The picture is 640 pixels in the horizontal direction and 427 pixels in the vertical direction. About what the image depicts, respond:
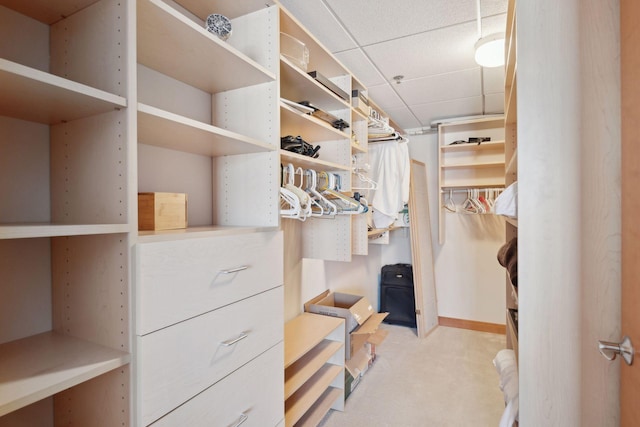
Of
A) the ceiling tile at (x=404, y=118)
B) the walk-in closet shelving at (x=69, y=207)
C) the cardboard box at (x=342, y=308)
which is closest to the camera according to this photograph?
the walk-in closet shelving at (x=69, y=207)

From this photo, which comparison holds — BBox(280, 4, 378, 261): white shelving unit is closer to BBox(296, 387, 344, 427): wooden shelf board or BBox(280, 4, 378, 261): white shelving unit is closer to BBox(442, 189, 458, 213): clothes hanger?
BBox(296, 387, 344, 427): wooden shelf board

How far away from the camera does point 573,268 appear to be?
40.3 inches

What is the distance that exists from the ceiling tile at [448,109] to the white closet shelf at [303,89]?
145 cm

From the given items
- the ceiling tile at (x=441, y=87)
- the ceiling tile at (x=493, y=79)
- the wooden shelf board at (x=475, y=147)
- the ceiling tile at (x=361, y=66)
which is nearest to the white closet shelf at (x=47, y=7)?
the ceiling tile at (x=361, y=66)

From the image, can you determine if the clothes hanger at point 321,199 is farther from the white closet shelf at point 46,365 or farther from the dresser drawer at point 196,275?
the white closet shelf at point 46,365

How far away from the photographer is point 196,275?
3.22 feet

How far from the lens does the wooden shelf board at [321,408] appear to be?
1930 mm

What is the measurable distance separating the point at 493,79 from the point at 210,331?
2.71 metres

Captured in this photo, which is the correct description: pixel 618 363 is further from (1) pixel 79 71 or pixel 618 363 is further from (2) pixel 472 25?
(1) pixel 79 71

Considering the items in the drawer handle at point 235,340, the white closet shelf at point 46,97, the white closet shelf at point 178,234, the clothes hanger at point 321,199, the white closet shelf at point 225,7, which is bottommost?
the drawer handle at point 235,340

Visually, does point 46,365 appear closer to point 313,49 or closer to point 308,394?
point 308,394

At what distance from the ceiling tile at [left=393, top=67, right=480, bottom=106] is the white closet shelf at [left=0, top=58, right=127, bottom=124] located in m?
2.29

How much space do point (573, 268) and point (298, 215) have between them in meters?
1.04

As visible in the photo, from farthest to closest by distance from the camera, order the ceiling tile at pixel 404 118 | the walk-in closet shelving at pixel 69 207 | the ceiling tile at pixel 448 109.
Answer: the ceiling tile at pixel 404 118
the ceiling tile at pixel 448 109
the walk-in closet shelving at pixel 69 207
